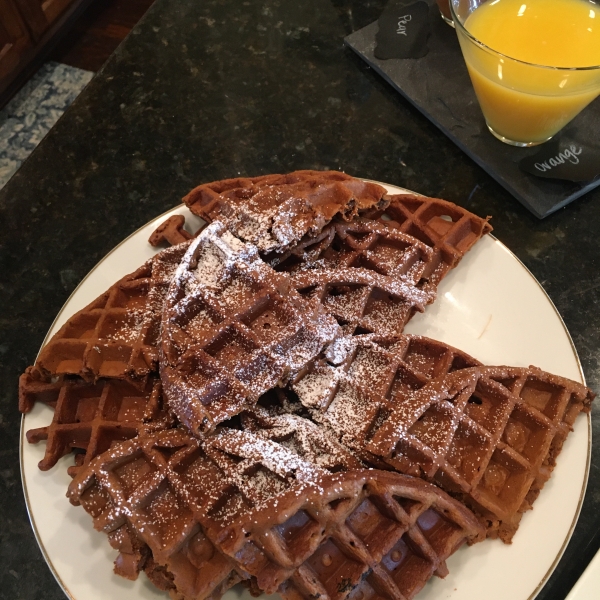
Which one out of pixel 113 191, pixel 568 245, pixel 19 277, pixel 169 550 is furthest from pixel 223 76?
pixel 169 550

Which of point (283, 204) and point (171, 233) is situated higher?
point (283, 204)

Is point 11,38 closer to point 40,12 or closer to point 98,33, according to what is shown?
point 40,12

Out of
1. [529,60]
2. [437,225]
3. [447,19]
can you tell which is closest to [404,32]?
[447,19]

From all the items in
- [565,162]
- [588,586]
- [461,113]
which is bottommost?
[588,586]

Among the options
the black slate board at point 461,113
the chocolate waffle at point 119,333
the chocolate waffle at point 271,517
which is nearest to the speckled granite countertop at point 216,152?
the black slate board at point 461,113

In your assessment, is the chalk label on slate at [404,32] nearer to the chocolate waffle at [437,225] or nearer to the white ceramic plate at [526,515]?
the chocolate waffle at [437,225]

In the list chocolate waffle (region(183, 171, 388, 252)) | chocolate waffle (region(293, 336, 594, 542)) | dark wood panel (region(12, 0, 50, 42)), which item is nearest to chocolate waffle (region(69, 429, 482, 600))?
chocolate waffle (region(293, 336, 594, 542))
